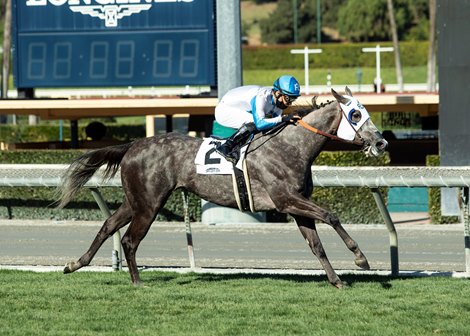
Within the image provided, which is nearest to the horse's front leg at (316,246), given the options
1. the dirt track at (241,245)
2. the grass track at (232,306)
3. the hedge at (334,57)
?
the grass track at (232,306)

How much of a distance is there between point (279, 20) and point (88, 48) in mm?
67944

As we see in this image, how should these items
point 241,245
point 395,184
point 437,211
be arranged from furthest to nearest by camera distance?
1. point 437,211
2. point 241,245
3. point 395,184

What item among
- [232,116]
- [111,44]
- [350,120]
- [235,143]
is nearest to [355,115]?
[350,120]

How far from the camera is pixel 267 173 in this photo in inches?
379

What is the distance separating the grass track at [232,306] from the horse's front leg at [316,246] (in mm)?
100

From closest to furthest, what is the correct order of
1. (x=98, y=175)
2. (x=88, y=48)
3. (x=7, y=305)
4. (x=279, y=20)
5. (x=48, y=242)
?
1. (x=7, y=305)
2. (x=98, y=175)
3. (x=48, y=242)
4. (x=88, y=48)
5. (x=279, y=20)

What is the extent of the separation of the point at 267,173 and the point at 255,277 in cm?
115

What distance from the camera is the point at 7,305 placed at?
8555 mm

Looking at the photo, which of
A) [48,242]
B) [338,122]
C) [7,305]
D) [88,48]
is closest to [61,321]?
[7,305]

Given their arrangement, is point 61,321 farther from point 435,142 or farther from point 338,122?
point 435,142

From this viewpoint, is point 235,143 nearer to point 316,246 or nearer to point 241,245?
point 316,246

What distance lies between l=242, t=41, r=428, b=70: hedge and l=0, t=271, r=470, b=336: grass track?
62.3 m

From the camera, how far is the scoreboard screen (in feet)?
68.8

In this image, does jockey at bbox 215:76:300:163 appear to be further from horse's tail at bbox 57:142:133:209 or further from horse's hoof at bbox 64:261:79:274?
horse's hoof at bbox 64:261:79:274
